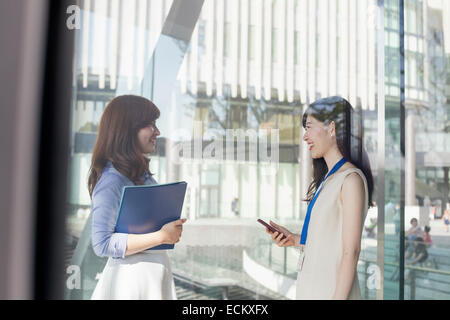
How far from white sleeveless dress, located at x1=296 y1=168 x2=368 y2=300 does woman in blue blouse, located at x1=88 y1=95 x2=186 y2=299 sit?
708 millimetres

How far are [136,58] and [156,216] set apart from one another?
0.93 metres

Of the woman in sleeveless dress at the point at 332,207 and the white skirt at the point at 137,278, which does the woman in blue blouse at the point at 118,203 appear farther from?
the woman in sleeveless dress at the point at 332,207

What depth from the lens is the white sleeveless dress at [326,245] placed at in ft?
6.77

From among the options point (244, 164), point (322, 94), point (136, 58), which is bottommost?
point (244, 164)

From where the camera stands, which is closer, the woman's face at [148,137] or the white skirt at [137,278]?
the white skirt at [137,278]

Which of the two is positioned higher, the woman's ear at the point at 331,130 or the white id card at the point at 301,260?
the woman's ear at the point at 331,130

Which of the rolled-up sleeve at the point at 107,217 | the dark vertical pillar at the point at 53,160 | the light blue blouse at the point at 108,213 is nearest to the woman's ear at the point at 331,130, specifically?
the light blue blouse at the point at 108,213

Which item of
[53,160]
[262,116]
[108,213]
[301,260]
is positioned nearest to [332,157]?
[262,116]

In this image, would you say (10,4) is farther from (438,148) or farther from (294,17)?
(438,148)

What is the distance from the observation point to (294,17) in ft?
8.22

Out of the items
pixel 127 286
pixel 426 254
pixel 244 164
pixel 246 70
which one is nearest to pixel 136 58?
pixel 246 70

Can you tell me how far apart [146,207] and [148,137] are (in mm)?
407

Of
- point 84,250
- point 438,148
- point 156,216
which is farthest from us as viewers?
point 438,148

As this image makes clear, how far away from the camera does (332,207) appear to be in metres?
2.06
